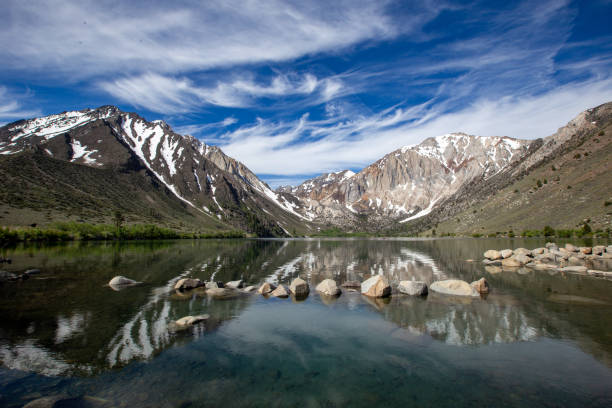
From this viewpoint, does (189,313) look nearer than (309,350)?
No

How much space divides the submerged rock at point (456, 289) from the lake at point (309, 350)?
56.1 inches

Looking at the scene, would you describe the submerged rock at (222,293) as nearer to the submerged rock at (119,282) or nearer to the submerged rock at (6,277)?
the submerged rock at (119,282)

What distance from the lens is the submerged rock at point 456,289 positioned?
33688mm

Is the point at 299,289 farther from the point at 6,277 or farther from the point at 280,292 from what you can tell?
the point at 6,277

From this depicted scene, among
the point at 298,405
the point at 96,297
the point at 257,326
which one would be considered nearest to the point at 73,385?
the point at 298,405

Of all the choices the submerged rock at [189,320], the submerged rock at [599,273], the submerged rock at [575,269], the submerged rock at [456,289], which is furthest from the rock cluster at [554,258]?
the submerged rock at [189,320]

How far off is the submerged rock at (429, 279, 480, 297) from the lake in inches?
56.1

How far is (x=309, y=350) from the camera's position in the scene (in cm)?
1920

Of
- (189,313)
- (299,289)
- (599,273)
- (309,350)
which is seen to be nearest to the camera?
(309,350)

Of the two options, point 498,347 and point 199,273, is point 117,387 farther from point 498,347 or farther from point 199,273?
point 199,273

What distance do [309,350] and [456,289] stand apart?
2249 cm

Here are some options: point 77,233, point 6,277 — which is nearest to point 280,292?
point 6,277

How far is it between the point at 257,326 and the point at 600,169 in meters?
207

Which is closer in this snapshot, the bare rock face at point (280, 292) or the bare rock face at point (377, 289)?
the bare rock face at point (377, 289)
